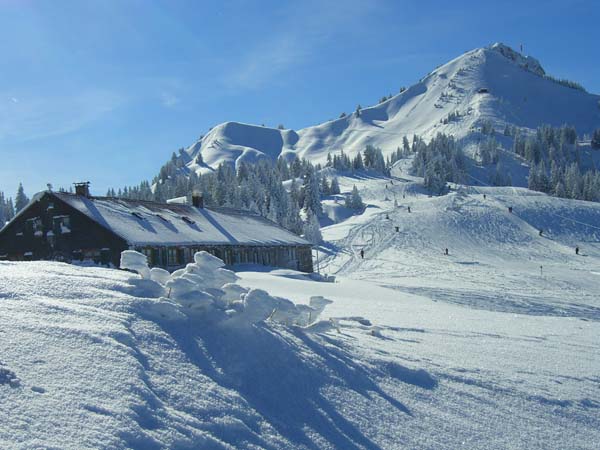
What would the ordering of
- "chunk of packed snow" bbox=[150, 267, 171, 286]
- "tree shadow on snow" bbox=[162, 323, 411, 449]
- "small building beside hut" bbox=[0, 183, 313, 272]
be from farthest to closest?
1. "small building beside hut" bbox=[0, 183, 313, 272]
2. "chunk of packed snow" bbox=[150, 267, 171, 286]
3. "tree shadow on snow" bbox=[162, 323, 411, 449]

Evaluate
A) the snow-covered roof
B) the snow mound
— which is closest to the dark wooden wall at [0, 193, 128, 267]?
the snow-covered roof

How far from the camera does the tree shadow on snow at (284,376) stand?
5.54 metres

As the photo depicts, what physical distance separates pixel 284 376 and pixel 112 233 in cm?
2552

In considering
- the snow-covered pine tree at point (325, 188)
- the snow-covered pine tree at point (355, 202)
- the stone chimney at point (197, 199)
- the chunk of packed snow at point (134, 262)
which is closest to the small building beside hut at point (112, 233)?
the stone chimney at point (197, 199)

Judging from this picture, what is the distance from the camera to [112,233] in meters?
29.6

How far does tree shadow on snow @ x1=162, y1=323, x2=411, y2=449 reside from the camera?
5.54m

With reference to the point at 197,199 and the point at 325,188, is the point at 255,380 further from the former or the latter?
the point at 325,188

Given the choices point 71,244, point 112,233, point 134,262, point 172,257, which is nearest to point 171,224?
point 172,257

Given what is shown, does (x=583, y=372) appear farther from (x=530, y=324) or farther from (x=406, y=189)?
(x=406, y=189)

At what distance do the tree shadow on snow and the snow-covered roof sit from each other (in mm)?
23518

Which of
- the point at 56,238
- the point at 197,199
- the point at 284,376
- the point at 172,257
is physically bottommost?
the point at 284,376

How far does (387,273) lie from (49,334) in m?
46.3

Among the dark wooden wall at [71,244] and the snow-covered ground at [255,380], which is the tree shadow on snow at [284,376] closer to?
the snow-covered ground at [255,380]

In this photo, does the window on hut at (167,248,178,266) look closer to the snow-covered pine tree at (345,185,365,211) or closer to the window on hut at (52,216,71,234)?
the window on hut at (52,216,71,234)
